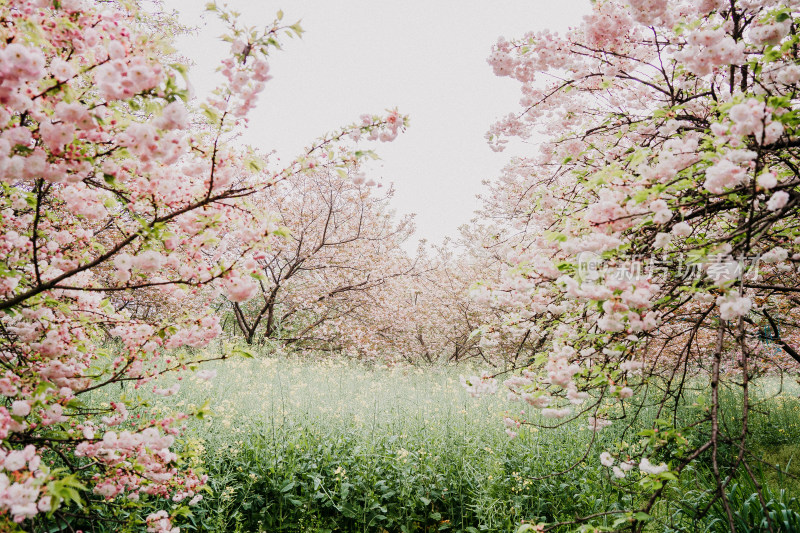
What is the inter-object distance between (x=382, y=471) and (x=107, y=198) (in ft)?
10.1

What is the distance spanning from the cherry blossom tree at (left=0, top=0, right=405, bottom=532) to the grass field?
0.71 metres

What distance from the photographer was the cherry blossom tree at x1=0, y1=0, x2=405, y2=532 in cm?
143

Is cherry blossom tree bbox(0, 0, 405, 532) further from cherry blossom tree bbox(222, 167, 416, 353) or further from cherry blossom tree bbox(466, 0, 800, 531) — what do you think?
cherry blossom tree bbox(222, 167, 416, 353)

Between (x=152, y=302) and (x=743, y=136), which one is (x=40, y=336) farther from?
(x=152, y=302)

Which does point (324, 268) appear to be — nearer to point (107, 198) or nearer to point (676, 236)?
point (107, 198)

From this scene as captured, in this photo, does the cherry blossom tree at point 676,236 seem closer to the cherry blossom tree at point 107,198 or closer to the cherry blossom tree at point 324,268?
the cherry blossom tree at point 107,198

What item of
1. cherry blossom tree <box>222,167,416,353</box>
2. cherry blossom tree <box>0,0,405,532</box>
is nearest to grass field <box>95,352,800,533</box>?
cherry blossom tree <box>0,0,405,532</box>

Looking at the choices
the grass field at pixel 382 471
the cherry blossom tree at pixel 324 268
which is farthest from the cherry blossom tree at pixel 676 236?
the cherry blossom tree at pixel 324 268

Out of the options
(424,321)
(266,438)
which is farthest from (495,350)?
(266,438)

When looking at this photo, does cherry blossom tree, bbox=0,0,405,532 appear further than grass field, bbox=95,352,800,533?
No

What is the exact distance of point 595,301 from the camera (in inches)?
70.2

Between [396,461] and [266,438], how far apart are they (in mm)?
1279

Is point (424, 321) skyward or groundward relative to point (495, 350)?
skyward

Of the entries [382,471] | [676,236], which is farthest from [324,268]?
[676,236]
